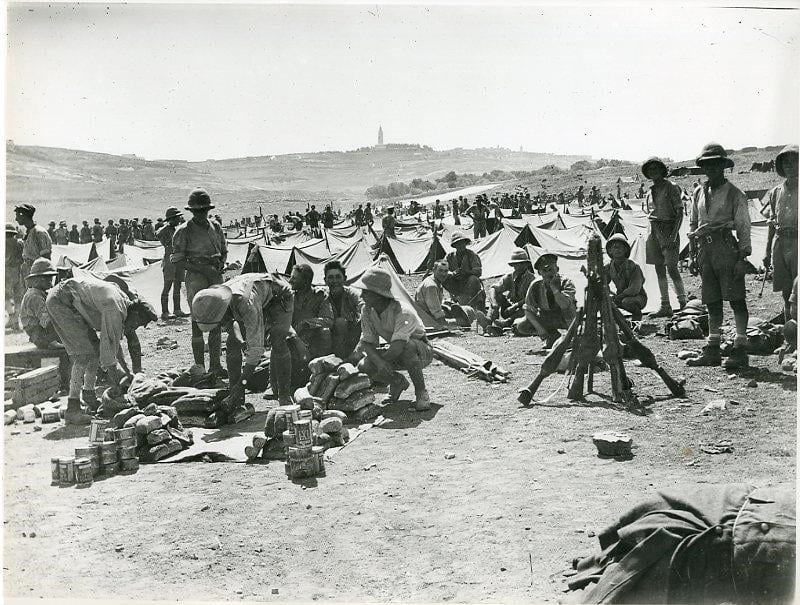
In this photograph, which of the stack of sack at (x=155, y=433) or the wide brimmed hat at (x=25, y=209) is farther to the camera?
the wide brimmed hat at (x=25, y=209)

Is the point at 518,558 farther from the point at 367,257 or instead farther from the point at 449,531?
the point at 367,257

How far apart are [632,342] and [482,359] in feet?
6.70

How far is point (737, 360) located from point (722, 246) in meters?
1.06

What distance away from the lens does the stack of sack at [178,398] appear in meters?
6.54

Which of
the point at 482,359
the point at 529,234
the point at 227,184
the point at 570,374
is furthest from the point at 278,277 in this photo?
the point at 227,184

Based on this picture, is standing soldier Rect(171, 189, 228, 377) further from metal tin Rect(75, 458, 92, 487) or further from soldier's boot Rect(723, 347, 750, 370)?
soldier's boot Rect(723, 347, 750, 370)

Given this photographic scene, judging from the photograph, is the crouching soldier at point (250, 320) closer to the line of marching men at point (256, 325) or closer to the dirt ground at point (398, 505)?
the line of marching men at point (256, 325)

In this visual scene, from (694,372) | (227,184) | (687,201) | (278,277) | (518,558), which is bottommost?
(518,558)

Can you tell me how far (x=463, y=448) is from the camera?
5.64m

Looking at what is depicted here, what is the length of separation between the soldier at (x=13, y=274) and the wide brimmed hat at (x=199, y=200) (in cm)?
337

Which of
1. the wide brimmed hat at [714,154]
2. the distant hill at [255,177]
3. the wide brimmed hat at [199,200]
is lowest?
the wide brimmed hat at [199,200]

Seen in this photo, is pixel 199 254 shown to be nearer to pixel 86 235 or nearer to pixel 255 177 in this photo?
pixel 86 235

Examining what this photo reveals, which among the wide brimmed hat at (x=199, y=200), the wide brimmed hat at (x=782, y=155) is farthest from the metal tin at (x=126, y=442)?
the wide brimmed hat at (x=782, y=155)

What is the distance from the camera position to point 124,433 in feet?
18.2
